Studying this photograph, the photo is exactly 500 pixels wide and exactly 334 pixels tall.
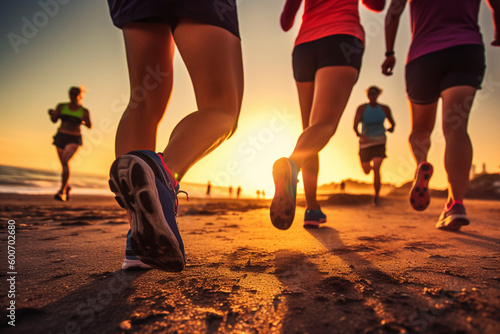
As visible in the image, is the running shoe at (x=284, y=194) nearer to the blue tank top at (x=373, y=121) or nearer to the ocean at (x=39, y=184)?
the blue tank top at (x=373, y=121)

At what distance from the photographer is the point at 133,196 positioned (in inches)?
32.3

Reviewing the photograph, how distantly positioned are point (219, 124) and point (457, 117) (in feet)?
6.56

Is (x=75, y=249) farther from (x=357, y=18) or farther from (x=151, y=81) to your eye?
(x=357, y=18)

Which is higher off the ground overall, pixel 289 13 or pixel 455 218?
pixel 289 13

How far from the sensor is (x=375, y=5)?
2.12m

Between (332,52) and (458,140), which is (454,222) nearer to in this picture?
(458,140)

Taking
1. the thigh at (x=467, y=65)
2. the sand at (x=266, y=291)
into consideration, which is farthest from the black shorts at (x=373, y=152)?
the sand at (x=266, y=291)

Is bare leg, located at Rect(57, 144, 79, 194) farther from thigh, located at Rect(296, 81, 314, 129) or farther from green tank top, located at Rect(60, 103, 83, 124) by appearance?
thigh, located at Rect(296, 81, 314, 129)

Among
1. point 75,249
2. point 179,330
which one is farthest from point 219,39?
point 75,249

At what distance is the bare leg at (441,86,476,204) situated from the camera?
208 cm

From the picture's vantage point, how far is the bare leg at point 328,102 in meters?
1.84

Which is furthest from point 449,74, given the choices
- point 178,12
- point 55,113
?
point 55,113

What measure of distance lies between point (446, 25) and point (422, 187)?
133 centimetres

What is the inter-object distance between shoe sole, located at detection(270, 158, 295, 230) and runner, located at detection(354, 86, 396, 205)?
4.36 metres
